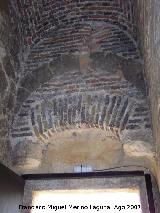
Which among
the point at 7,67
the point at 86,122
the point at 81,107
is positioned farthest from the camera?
the point at 7,67

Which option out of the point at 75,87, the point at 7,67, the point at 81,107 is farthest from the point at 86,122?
the point at 7,67

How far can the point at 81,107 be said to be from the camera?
4.05 meters

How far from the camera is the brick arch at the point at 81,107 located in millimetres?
3895

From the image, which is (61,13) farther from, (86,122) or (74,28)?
(86,122)

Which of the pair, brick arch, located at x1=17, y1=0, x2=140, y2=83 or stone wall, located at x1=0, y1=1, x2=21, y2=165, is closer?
stone wall, located at x1=0, y1=1, x2=21, y2=165

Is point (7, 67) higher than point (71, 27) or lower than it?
lower

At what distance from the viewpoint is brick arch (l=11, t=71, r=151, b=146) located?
389 cm

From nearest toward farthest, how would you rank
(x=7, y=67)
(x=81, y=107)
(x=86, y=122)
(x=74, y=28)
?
(x=86, y=122)
(x=81, y=107)
(x=7, y=67)
(x=74, y=28)

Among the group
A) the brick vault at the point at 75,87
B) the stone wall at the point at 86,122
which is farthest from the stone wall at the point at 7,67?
the stone wall at the point at 86,122

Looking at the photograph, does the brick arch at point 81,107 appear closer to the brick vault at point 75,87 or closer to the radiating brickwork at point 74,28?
the brick vault at point 75,87

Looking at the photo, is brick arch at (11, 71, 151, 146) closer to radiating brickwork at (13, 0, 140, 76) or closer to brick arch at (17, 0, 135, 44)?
radiating brickwork at (13, 0, 140, 76)

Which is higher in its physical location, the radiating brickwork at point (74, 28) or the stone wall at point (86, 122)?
the radiating brickwork at point (74, 28)

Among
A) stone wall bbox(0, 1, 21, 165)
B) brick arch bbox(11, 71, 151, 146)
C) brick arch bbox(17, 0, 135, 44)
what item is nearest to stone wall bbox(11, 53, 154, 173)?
brick arch bbox(11, 71, 151, 146)

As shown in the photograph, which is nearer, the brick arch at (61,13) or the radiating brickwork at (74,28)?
the radiating brickwork at (74,28)
